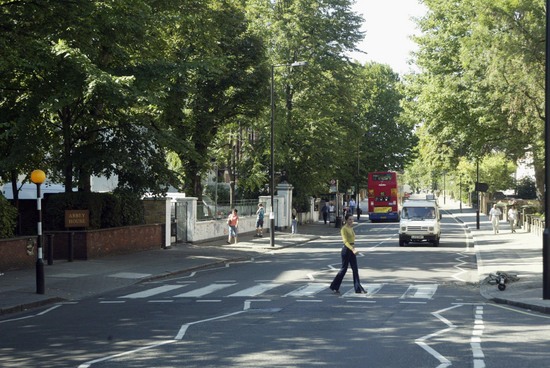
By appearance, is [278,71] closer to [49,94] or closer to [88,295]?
[49,94]

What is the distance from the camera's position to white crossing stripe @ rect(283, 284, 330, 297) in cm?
1767

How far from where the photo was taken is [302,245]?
3956 cm

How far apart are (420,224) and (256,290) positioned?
709 inches

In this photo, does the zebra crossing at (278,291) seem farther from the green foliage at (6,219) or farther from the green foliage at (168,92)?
the green foliage at (168,92)

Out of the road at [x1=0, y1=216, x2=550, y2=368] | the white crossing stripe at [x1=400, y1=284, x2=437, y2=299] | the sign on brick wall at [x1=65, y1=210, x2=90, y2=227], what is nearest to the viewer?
the road at [x1=0, y1=216, x2=550, y2=368]

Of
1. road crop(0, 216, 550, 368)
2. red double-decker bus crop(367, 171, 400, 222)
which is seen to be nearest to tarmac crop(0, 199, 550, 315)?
road crop(0, 216, 550, 368)

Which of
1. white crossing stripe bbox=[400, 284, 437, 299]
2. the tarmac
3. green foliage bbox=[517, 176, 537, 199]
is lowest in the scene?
white crossing stripe bbox=[400, 284, 437, 299]

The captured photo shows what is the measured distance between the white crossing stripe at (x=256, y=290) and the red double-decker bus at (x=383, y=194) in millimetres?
A: 47736

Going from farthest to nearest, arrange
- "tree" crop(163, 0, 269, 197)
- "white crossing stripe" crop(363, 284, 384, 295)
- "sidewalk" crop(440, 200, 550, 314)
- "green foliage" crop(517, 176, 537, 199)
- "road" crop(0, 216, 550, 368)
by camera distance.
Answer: "green foliage" crop(517, 176, 537, 199) → "tree" crop(163, 0, 269, 197) → "white crossing stripe" crop(363, 284, 384, 295) → "sidewalk" crop(440, 200, 550, 314) → "road" crop(0, 216, 550, 368)

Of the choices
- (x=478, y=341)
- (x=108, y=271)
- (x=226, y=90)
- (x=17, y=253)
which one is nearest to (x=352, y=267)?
(x=478, y=341)

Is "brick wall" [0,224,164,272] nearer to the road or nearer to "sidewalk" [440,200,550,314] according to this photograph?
the road

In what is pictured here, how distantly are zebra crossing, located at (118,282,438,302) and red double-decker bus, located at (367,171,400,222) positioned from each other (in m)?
47.1

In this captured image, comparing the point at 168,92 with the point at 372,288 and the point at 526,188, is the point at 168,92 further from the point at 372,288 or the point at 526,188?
the point at 526,188

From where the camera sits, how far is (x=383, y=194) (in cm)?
6700
